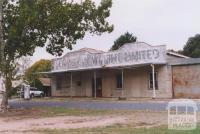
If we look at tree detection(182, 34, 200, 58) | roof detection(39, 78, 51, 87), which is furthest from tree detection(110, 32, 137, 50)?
roof detection(39, 78, 51, 87)

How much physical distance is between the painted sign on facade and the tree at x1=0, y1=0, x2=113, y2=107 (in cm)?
1175

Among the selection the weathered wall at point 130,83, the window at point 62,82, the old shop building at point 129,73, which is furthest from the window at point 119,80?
the window at point 62,82

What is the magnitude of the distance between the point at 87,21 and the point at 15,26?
462cm

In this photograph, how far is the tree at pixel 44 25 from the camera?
3025cm

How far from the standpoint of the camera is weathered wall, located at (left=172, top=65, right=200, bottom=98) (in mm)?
41744

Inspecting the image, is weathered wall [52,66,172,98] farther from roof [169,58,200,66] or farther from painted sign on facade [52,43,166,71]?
painted sign on facade [52,43,166,71]

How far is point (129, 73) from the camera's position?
48.1m

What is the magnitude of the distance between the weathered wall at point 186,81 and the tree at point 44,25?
1187cm

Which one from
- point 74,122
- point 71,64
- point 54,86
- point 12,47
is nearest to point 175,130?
point 74,122

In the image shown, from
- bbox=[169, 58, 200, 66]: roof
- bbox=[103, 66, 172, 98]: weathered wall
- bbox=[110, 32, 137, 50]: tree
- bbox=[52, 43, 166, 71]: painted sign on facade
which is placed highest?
bbox=[110, 32, 137, 50]: tree

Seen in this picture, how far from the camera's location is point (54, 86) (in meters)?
59.3

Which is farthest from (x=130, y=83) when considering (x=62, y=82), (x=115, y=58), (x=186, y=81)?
(x=62, y=82)

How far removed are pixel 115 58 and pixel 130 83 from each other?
2706 mm

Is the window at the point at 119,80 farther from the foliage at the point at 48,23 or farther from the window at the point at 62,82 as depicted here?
the foliage at the point at 48,23
